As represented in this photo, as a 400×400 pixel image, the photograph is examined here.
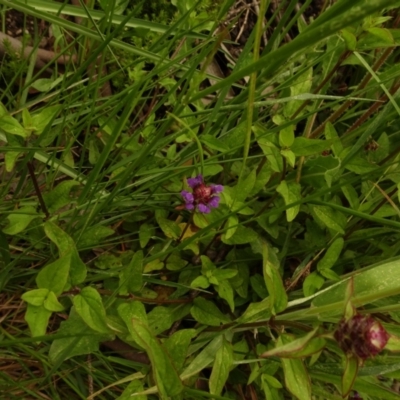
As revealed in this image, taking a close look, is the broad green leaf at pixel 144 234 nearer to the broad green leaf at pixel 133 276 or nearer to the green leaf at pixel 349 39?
the broad green leaf at pixel 133 276

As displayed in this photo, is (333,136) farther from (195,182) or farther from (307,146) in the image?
(195,182)

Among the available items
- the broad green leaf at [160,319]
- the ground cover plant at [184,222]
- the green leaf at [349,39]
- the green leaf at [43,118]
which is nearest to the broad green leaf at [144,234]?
the ground cover plant at [184,222]

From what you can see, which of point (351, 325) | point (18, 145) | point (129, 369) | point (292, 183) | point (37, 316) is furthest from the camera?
point (129, 369)

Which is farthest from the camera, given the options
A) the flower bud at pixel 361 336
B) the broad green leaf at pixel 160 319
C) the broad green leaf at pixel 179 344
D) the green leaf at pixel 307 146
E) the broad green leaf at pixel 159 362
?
the broad green leaf at pixel 160 319

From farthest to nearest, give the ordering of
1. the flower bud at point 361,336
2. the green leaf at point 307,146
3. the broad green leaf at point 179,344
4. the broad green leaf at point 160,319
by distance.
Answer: the broad green leaf at point 160,319
the green leaf at point 307,146
the broad green leaf at point 179,344
the flower bud at point 361,336

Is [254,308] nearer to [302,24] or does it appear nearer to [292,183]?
[292,183]

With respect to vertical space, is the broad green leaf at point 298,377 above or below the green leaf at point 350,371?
below

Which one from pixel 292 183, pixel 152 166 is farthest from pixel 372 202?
pixel 152 166
